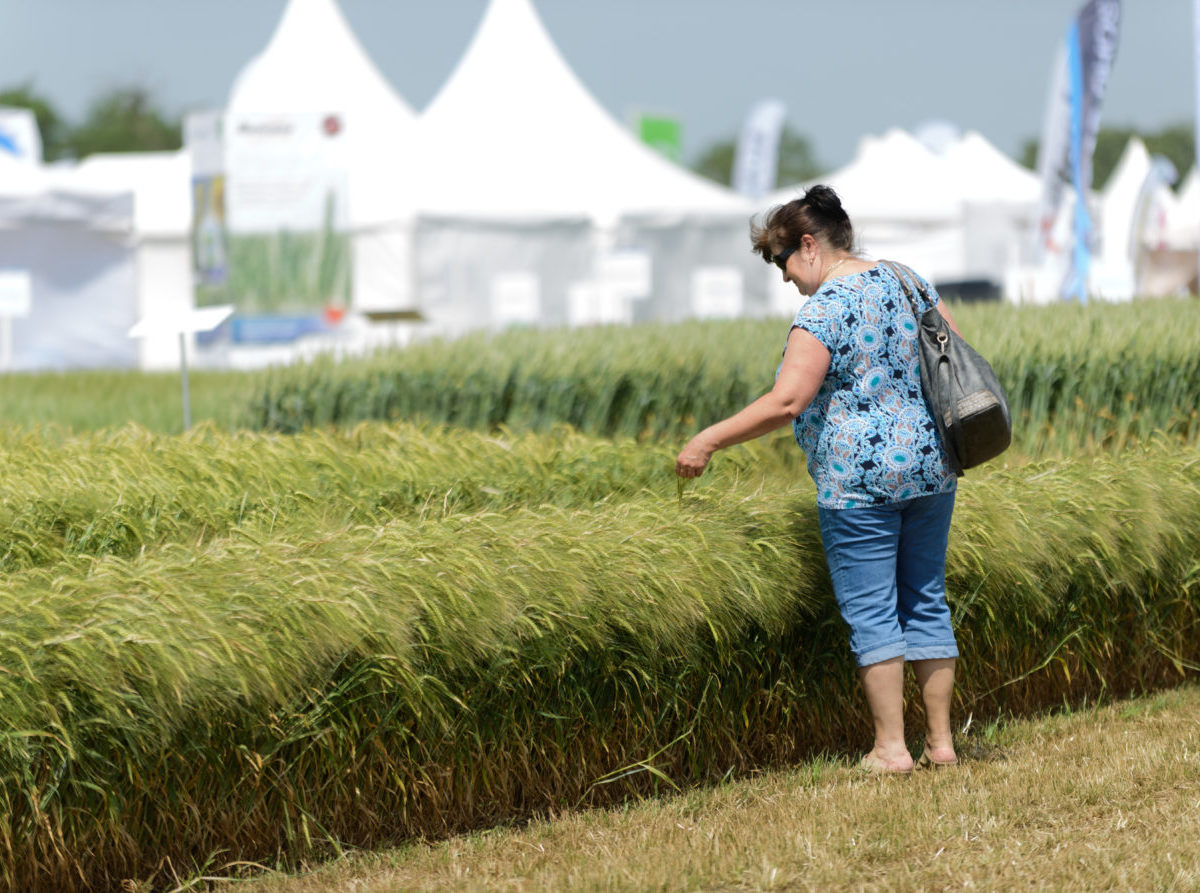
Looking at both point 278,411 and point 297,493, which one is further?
point 278,411

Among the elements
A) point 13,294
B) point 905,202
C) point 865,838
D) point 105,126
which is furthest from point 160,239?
point 105,126

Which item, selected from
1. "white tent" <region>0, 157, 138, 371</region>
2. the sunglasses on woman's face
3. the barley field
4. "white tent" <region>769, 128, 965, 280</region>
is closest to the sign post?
the barley field

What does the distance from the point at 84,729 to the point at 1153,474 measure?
3.67 m

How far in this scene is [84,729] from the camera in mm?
2900

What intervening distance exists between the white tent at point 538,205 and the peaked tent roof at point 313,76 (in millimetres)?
1046

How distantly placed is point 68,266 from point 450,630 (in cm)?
1890

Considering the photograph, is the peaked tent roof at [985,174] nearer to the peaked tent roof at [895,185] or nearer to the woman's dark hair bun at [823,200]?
the peaked tent roof at [895,185]

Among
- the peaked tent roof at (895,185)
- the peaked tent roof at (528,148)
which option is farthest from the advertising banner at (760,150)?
the peaked tent roof at (528,148)

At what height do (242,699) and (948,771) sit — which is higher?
(242,699)

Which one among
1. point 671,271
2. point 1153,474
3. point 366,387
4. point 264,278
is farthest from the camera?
point 671,271

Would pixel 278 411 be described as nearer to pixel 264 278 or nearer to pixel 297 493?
pixel 297 493

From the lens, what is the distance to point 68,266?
20.4 metres

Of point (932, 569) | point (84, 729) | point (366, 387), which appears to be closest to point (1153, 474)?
point (932, 569)

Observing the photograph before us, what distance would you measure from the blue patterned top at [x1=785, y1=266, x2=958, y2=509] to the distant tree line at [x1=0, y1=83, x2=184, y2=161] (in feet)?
256
